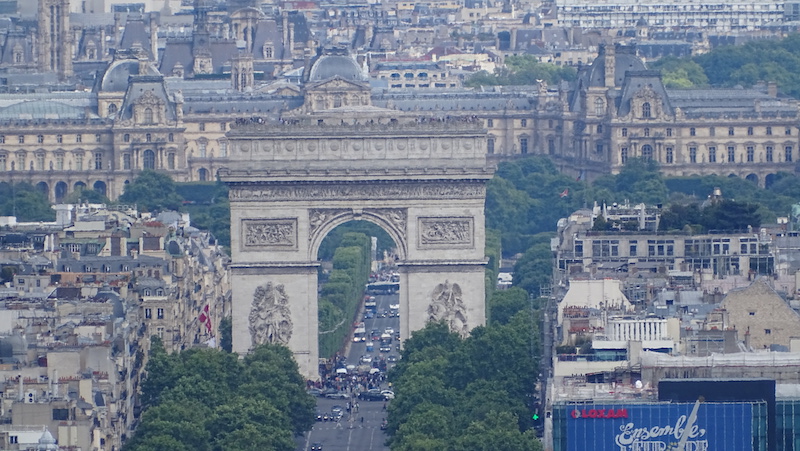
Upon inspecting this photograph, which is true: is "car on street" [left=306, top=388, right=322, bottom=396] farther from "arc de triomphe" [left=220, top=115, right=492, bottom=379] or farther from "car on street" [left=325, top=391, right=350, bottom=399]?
"arc de triomphe" [left=220, top=115, right=492, bottom=379]

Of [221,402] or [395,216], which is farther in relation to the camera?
[395,216]

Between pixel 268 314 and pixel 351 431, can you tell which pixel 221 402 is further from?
pixel 268 314

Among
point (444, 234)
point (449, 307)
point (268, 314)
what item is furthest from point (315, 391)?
point (444, 234)

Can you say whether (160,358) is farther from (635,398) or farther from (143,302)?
(635,398)

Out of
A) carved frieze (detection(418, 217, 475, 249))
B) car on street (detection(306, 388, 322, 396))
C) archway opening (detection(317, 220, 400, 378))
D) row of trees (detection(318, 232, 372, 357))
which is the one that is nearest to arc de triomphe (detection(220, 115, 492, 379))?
carved frieze (detection(418, 217, 475, 249))

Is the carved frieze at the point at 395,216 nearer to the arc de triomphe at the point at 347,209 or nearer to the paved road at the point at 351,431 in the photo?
the arc de triomphe at the point at 347,209
